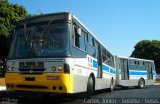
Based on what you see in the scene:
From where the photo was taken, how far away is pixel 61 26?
11367mm

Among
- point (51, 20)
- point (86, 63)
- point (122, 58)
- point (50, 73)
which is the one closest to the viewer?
point (50, 73)

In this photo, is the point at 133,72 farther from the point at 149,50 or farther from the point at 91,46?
the point at 149,50

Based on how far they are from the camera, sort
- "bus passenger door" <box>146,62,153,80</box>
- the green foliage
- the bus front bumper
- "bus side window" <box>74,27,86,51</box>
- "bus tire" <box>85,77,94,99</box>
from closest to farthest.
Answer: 1. the bus front bumper
2. "bus side window" <box>74,27,86,51</box>
3. "bus tire" <box>85,77,94,99</box>
4. "bus passenger door" <box>146,62,153,80</box>
5. the green foliage

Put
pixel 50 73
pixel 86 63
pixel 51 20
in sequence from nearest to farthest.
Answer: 1. pixel 50 73
2. pixel 51 20
3. pixel 86 63

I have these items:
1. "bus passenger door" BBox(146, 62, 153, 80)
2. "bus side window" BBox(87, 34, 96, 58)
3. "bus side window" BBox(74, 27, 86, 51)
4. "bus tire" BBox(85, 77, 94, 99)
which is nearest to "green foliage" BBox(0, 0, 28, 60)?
"bus passenger door" BBox(146, 62, 153, 80)

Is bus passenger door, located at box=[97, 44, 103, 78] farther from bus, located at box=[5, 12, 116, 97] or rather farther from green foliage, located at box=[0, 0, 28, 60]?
green foliage, located at box=[0, 0, 28, 60]

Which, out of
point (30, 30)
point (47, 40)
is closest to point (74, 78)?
point (47, 40)

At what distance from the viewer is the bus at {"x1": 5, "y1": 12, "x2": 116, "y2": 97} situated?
10.8m

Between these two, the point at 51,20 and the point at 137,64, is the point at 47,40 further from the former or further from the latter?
the point at 137,64

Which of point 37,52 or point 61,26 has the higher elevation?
point 61,26

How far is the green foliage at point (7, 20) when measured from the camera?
131ft

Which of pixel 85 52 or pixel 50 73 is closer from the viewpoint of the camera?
pixel 50 73

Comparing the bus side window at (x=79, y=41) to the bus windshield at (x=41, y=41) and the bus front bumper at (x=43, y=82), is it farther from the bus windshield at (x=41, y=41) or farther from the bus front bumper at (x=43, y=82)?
the bus front bumper at (x=43, y=82)

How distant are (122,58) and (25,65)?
1641 cm
